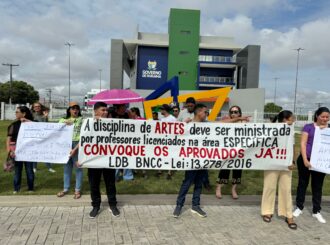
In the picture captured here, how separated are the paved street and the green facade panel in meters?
44.2

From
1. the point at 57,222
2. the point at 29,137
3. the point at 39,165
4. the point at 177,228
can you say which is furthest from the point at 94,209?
the point at 39,165

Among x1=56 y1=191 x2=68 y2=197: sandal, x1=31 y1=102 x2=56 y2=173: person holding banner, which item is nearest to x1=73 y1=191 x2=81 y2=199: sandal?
x1=56 y1=191 x2=68 y2=197: sandal

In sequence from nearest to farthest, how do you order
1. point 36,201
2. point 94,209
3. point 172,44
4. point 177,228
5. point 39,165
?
Result: 1. point 177,228
2. point 94,209
3. point 36,201
4. point 39,165
5. point 172,44

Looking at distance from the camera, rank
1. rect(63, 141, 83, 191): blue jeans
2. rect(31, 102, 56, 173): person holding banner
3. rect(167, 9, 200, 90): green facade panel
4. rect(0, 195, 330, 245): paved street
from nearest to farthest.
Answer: rect(0, 195, 330, 245): paved street < rect(63, 141, 83, 191): blue jeans < rect(31, 102, 56, 173): person holding banner < rect(167, 9, 200, 90): green facade panel

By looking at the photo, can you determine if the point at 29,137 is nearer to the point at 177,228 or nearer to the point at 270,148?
the point at 177,228

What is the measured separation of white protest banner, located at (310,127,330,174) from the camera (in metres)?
5.04

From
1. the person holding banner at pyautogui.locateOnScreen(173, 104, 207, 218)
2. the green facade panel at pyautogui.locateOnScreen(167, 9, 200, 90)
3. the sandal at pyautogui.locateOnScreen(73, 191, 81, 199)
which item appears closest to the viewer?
the person holding banner at pyautogui.locateOnScreen(173, 104, 207, 218)

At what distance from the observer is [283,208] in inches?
199

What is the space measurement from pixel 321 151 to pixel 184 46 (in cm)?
4591

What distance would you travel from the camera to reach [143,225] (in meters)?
4.71

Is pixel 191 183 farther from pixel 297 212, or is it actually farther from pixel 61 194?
pixel 61 194

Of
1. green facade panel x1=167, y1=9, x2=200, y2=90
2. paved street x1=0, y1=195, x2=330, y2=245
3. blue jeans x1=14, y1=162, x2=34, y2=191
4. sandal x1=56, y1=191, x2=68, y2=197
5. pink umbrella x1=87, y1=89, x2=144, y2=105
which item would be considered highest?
green facade panel x1=167, y1=9, x2=200, y2=90

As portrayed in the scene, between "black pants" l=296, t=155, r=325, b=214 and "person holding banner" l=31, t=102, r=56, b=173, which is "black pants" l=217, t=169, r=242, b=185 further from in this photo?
"person holding banner" l=31, t=102, r=56, b=173

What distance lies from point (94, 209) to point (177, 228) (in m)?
1.36
